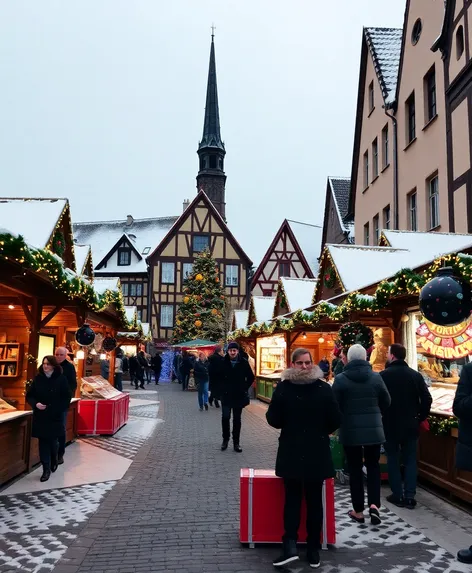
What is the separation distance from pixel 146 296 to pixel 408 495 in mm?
42539

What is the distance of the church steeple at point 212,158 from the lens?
224 feet

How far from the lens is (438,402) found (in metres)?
7.74

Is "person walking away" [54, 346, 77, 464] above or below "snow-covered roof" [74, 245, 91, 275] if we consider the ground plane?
below

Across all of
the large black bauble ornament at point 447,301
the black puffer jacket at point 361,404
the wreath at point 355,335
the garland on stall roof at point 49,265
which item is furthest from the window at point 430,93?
the black puffer jacket at point 361,404

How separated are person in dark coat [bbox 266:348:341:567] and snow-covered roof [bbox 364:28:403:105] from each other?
1740 centimetres

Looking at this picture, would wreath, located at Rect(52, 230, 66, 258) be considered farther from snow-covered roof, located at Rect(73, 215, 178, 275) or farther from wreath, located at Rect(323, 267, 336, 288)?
snow-covered roof, located at Rect(73, 215, 178, 275)

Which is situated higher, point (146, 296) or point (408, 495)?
point (146, 296)

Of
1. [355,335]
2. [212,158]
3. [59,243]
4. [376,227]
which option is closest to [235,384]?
[355,335]

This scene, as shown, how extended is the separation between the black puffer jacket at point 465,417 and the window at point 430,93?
1349 centimetres

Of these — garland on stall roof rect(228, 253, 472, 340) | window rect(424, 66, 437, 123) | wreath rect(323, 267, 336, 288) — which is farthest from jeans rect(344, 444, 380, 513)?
window rect(424, 66, 437, 123)

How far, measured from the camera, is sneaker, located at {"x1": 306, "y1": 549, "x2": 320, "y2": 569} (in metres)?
4.66

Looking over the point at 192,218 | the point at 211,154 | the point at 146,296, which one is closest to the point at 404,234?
the point at 192,218

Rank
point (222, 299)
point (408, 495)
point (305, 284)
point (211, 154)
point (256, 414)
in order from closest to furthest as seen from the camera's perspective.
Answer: point (408, 495), point (256, 414), point (305, 284), point (222, 299), point (211, 154)

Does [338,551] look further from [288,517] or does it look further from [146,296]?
[146,296]
